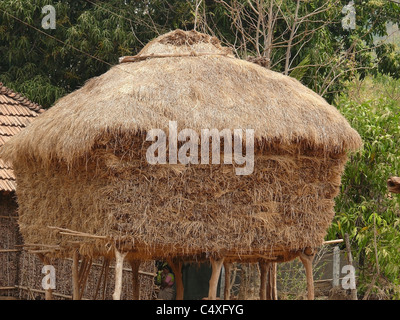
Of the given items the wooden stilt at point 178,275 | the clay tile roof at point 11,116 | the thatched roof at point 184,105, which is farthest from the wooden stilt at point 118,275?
the clay tile roof at point 11,116

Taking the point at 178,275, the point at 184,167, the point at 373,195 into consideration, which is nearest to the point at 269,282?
the point at 178,275

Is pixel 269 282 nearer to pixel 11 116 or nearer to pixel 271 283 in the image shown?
pixel 271 283

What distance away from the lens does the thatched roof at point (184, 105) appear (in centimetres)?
816

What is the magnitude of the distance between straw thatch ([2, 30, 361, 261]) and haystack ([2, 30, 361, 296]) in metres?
0.01

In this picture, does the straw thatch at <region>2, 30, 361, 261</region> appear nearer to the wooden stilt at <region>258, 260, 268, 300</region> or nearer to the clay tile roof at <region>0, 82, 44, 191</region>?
the wooden stilt at <region>258, 260, 268, 300</region>

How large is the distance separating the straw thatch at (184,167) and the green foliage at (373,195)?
2.94 meters

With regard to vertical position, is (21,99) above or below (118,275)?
above

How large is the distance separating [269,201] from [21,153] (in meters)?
3.50

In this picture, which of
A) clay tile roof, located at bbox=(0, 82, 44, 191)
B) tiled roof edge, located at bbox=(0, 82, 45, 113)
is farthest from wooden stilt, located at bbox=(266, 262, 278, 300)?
tiled roof edge, located at bbox=(0, 82, 45, 113)

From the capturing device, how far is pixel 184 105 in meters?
8.42

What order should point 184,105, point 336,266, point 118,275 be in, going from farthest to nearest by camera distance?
point 336,266 < point 184,105 < point 118,275

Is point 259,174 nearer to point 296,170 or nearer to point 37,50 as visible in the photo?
point 296,170

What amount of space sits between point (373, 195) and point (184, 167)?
5741mm
